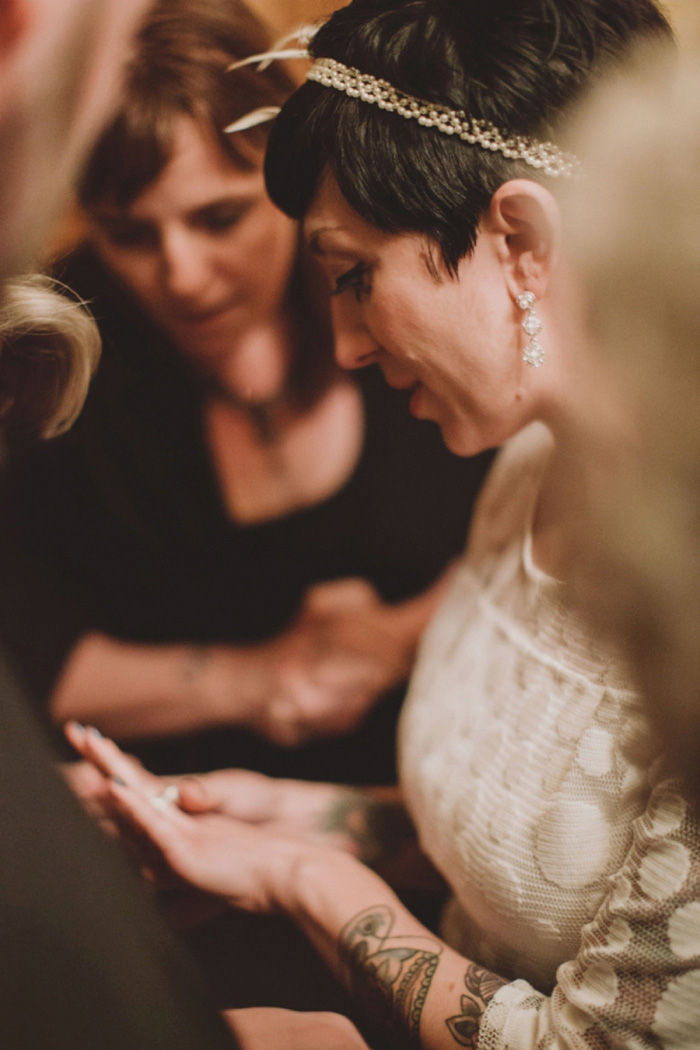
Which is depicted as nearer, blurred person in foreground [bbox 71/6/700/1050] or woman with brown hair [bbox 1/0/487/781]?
blurred person in foreground [bbox 71/6/700/1050]

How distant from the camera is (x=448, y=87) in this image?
466mm

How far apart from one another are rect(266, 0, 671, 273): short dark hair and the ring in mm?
580

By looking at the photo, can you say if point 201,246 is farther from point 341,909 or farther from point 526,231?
point 341,909

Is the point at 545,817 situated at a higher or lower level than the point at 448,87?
lower

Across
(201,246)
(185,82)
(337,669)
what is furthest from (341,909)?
(185,82)

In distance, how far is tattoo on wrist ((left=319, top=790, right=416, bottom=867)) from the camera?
82 centimetres

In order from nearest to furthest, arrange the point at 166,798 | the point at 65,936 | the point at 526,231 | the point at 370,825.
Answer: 1. the point at 65,936
2. the point at 526,231
3. the point at 166,798
4. the point at 370,825

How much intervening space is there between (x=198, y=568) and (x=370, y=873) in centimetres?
50

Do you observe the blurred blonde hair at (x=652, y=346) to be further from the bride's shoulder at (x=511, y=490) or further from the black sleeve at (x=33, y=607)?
the black sleeve at (x=33, y=607)

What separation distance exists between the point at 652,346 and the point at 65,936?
0.46 metres

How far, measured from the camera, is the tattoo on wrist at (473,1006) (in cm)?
51

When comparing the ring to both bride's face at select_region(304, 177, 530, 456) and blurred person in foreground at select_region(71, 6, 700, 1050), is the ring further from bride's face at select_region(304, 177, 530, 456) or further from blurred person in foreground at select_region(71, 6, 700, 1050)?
bride's face at select_region(304, 177, 530, 456)

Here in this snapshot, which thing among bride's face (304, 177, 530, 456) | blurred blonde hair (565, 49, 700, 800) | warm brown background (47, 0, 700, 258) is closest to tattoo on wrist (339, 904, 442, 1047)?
blurred blonde hair (565, 49, 700, 800)

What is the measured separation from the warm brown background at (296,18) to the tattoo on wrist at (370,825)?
68 cm
